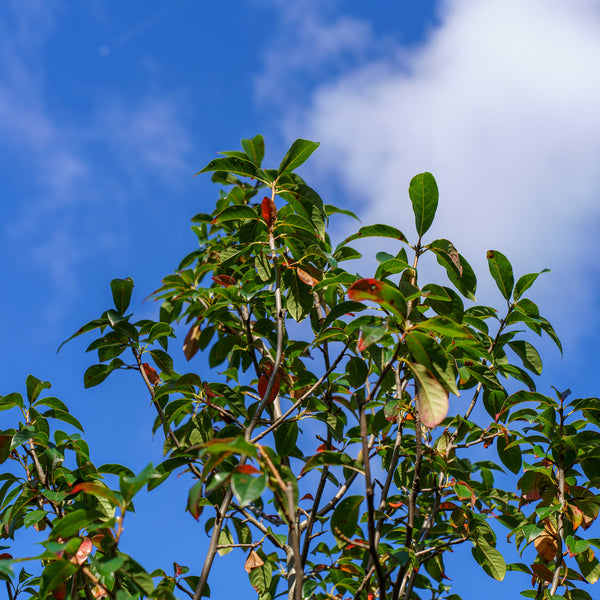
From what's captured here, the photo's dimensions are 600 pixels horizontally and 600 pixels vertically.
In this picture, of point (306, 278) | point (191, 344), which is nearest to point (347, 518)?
point (306, 278)

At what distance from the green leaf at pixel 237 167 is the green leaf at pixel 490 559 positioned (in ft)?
5.77

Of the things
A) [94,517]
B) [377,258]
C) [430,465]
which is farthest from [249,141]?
[94,517]

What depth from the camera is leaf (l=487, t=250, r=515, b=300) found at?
8.63 feet

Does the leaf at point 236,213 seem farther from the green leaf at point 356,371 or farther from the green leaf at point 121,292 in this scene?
the green leaf at point 356,371

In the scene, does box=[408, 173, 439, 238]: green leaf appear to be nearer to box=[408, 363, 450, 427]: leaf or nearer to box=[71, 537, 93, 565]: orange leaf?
box=[408, 363, 450, 427]: leaf

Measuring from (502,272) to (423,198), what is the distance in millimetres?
625

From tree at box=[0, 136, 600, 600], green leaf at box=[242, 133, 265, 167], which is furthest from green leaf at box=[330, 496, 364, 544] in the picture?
green leaf at box=[242, 133, 265, 167]

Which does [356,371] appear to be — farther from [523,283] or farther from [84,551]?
[84,551]

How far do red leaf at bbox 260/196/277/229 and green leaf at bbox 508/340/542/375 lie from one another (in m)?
1.19

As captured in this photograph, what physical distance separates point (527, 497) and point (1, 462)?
7.01 feet

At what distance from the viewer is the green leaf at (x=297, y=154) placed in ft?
8.41

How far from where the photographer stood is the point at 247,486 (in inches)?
51.1

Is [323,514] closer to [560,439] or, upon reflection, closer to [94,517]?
[560,439]

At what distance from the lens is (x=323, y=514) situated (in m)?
2.63
